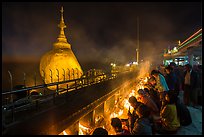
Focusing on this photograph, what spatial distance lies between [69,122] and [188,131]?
3952 millimetres

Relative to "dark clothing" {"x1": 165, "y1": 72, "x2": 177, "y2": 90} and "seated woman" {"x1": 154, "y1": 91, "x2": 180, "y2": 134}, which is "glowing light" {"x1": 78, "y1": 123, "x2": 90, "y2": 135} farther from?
"dark clothing" {"x1": 165, "y1": 72, "x2": 177, "y2": 90}

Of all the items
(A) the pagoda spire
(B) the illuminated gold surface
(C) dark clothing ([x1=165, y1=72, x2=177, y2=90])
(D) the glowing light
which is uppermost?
(A) the pagoda spire

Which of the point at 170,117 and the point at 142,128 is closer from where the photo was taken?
the point at 142,128

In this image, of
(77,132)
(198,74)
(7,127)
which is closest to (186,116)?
(198,74)

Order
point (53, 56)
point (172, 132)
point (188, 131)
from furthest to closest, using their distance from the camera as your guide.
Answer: point (53, 56) < point (188, 131) < point (172, 132)

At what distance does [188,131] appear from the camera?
4891 mm

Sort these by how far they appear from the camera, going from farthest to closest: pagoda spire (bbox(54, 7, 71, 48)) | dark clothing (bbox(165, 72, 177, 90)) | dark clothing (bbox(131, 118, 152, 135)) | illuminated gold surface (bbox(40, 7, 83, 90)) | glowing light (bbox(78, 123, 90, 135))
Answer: pagoda spire (bbox(54, 7, 71, 48)) < illuminated gold surface (bbox(40, 7, 83, 90)) < dark clothing (bbox(165, 72, 177, 90)) < glowing light (bbox(78, 123, 90, 135)) < dark clothing (bbox(131, 118, 152, 135))

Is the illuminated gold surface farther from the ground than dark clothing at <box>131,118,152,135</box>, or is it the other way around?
the illuminated gold surface

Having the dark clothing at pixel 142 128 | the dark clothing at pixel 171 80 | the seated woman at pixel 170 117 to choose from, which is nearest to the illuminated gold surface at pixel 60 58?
the dark clothing at pixel 171 80

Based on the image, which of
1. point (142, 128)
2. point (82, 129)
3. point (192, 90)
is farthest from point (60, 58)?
point (142, 128)

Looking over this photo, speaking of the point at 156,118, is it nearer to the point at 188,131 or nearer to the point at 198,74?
the point at 188,131

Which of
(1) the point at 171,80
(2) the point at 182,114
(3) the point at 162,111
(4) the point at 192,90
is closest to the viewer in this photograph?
(3) the point at 162,111

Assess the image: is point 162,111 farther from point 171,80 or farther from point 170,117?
point 171,80

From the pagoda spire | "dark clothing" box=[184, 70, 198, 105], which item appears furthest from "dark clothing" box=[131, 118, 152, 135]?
the pagoda spire
